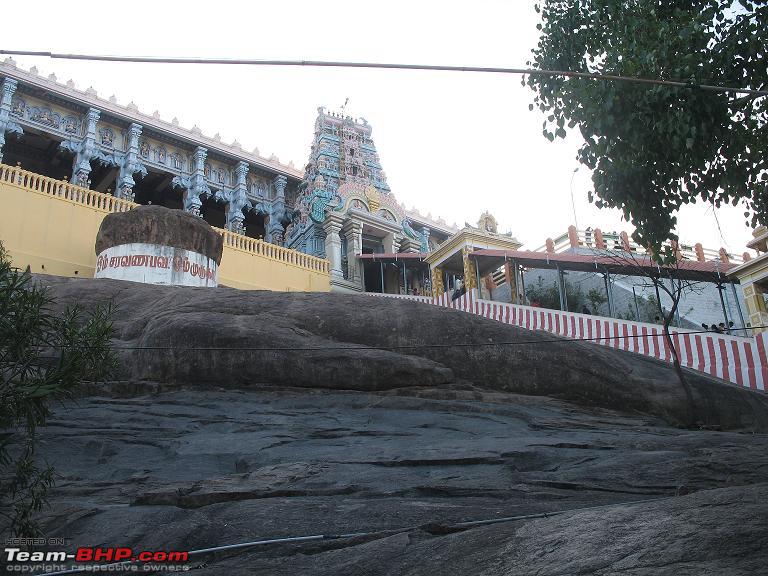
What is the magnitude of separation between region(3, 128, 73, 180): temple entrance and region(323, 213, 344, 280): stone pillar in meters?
10.9

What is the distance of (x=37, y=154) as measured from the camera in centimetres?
3080

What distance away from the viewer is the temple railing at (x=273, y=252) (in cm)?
2502

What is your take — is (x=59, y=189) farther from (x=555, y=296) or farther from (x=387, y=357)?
(x=555, y=296)

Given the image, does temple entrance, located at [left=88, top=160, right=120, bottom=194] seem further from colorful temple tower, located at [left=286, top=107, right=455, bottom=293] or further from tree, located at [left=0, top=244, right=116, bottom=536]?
tree, located at [left=0, top=244, right=116, bottom=536]

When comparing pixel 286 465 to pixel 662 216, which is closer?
pixel 286 465

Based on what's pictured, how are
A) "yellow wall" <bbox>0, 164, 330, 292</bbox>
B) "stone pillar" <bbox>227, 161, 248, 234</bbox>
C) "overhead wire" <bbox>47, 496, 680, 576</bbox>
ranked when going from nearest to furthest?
"overhead wire" <bbox>47, 496, 680, 576</bbox> < "yellow wall" <bbox>0, 164, 330, 292</bbox> < "stone pillar" <bbox>227, 161, 248, 234</bbox>

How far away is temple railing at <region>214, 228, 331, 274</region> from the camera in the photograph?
25.0m

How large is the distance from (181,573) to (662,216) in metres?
7.13

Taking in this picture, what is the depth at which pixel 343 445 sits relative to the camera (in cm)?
823

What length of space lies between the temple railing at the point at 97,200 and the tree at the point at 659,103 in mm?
16487

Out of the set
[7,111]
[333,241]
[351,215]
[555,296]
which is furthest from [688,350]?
[7,111]

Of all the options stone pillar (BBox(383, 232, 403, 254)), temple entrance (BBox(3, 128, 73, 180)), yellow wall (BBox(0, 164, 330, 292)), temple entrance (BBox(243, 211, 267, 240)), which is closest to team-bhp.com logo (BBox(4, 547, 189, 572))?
yellow wall (BBox(0, 164, 330, 292))

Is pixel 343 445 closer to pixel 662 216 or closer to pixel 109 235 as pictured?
pixel 662 216

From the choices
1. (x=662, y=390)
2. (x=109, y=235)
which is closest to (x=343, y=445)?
(x=662, y=390)
